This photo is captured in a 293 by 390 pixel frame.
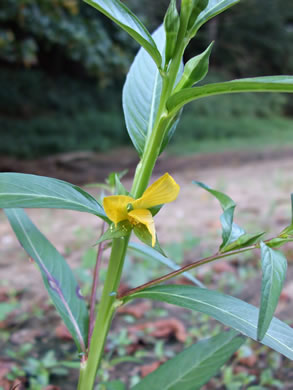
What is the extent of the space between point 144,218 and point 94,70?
18.9 ft

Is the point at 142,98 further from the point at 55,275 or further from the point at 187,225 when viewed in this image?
the point at 187,225

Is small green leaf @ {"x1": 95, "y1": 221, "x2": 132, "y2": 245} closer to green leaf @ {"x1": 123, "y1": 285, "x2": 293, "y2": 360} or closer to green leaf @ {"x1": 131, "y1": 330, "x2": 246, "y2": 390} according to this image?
green leaf @ {"x1": 123, "y1": 285, "x2": 293, "y2": 360}

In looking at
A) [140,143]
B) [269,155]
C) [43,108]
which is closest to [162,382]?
[140,143]

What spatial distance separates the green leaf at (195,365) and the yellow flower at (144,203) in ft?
0.98

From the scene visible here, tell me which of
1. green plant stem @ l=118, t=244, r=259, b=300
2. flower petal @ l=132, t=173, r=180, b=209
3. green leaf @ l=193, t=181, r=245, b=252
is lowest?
green plant stem @ l=118, t=244, r=259, b=300

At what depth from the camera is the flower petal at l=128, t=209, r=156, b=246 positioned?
0.47 metres

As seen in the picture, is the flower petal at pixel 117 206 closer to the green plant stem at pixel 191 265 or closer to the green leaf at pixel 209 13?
the green plant stem at pixel 191 265

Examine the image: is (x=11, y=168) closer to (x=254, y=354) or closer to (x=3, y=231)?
(x=3, y=231)

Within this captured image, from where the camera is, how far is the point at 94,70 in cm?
591

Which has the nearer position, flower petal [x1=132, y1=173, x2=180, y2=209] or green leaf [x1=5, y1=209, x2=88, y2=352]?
flower petal [x1=132, y1=173, x2=180, y2=209]

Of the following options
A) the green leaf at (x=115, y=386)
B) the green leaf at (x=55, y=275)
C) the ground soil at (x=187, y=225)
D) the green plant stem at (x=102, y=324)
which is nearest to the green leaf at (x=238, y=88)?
the green plant stem at (x=102, y=324)

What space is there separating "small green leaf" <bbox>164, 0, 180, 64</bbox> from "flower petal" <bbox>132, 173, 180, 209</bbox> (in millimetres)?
185

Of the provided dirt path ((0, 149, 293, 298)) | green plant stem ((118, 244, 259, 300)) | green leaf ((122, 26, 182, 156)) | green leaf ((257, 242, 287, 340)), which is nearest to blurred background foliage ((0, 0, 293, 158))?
dirt path ((0, 149, 293, 298))

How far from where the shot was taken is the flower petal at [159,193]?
1.54 ft
